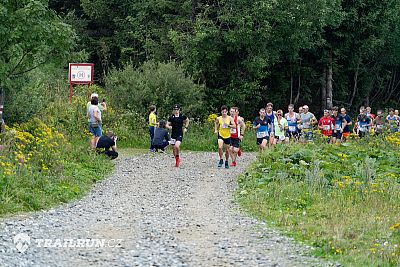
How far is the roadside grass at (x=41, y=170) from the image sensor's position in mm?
15352

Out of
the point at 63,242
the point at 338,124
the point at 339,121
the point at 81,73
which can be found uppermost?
the point at 81,73

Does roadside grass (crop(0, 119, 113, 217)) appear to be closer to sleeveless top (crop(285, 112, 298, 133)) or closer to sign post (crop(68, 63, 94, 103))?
sign post (crop(68, 63, 94, 103))

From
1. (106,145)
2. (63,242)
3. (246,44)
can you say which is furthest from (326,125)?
(63,242)

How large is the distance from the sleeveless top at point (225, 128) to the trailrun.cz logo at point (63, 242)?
1029 cm

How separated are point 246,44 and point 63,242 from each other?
2510 cm

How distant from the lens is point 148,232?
42.2 ft

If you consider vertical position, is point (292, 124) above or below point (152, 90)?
below

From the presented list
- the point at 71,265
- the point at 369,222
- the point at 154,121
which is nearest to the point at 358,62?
the point at 154,121

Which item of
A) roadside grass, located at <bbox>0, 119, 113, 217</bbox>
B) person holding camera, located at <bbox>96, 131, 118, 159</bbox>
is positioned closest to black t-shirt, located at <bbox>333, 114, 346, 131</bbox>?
person holding camera, located at <bbox>96, 131, 118, 159</bbox>

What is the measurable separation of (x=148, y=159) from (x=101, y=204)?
8674 mm

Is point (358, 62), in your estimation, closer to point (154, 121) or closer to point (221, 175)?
point (154, 121)

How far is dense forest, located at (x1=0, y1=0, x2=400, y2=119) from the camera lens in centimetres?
3497

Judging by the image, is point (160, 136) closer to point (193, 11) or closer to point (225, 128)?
point (225, 128)

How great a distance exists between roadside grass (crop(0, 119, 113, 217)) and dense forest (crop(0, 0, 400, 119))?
10.5 feet
